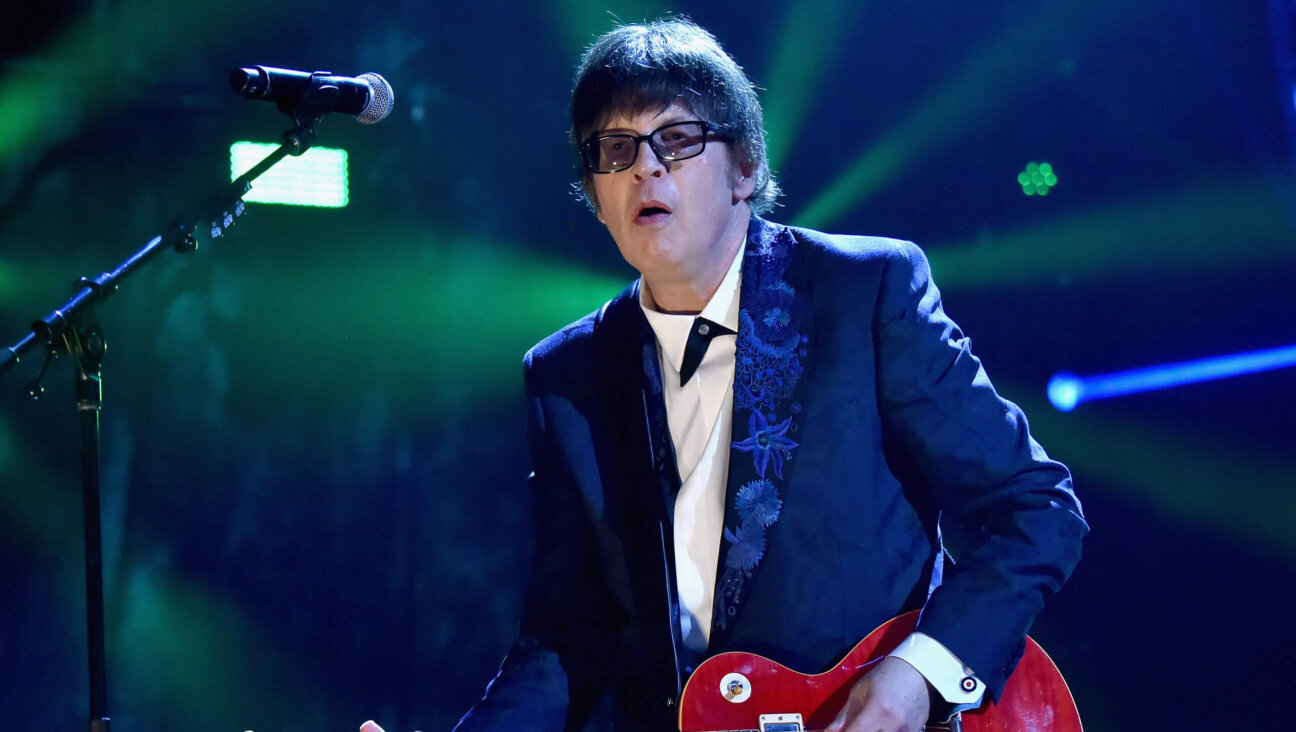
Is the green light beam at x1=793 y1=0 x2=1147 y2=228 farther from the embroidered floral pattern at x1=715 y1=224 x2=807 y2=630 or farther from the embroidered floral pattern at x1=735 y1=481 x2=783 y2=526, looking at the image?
the embroidered floral pattern at x1=735 y1=481 x2=783 y2=526

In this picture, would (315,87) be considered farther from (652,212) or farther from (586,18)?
(586,18)

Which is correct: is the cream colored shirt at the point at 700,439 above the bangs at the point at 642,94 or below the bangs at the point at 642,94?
Answer: below

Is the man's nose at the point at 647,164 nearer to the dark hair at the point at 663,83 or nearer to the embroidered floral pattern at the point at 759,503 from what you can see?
the dark hair at the point at 663,83

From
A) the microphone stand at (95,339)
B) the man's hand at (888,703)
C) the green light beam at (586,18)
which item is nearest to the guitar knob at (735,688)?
→ the man's hand at (888,703)

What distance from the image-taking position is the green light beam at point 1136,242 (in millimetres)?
4031

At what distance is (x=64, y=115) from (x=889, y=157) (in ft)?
9.39

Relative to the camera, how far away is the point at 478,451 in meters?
3.90

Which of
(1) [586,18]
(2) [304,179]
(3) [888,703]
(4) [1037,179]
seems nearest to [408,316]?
(2) [304,179]

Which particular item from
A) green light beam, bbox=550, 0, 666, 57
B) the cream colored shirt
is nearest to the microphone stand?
the cream colored shirt

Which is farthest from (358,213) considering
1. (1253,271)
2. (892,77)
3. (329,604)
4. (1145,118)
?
(1253,271)

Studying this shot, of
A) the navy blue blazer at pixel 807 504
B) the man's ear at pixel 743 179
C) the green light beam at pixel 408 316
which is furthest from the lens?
the green light beam at pixel 408 316

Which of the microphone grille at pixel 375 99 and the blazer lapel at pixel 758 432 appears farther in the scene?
the microphone grille at pixel 375 99

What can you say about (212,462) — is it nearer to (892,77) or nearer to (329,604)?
(329,604)

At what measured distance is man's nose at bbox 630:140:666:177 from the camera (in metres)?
2.07
